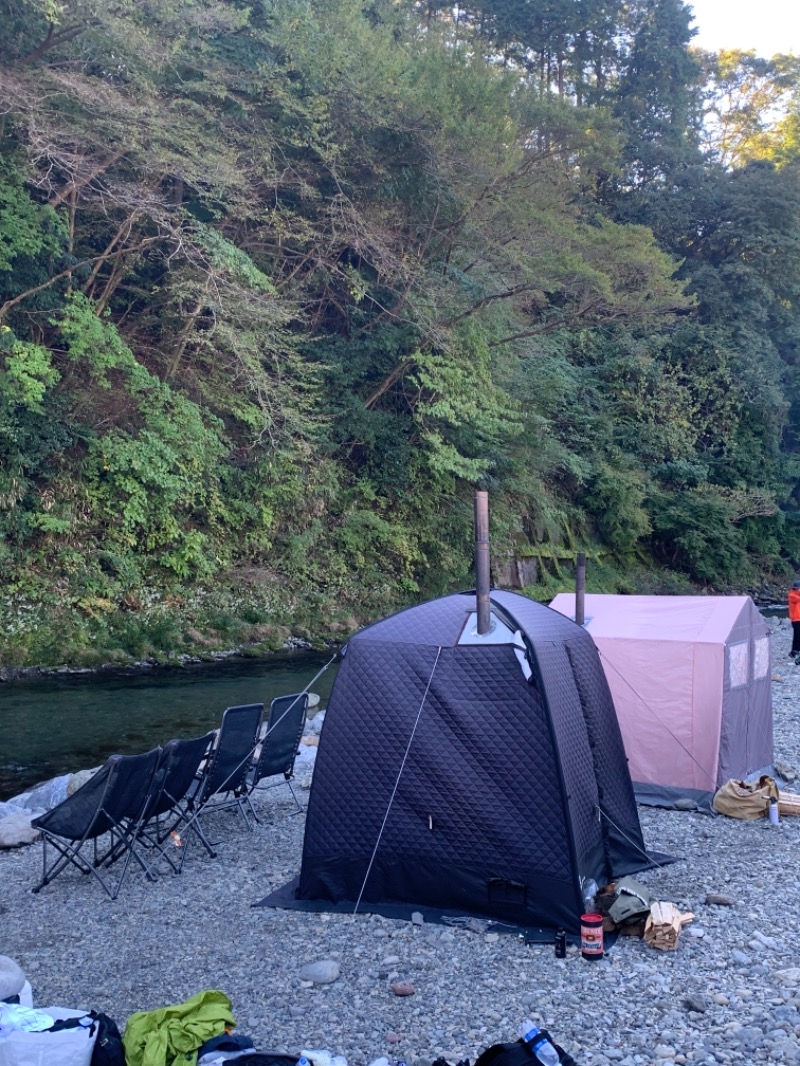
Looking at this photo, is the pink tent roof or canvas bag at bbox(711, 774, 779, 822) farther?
the pink tent roof

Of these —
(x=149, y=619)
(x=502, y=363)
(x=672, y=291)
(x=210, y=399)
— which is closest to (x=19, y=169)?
(x=210, y=399)

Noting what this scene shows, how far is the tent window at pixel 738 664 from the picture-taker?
25.3ft

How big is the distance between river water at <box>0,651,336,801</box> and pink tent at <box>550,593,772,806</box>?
5180 millimetres

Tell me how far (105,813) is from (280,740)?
1948 mm

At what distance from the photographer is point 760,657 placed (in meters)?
8.39

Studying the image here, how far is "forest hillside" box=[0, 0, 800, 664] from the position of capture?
16047 millimetres

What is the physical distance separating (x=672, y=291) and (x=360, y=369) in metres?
9.66

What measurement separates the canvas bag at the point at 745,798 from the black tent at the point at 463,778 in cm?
165

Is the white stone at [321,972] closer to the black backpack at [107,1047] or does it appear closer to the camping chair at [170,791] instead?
the black backpack at [107,1047]

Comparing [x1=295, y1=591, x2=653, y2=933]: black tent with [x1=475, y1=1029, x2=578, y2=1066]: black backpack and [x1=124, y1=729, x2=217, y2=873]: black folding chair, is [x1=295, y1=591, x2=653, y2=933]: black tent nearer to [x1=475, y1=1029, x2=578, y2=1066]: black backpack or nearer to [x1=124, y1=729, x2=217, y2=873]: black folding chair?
[x1=124, y1=729, x2=217, y2=873]: black folding chair

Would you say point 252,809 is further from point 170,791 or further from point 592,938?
point 592,938

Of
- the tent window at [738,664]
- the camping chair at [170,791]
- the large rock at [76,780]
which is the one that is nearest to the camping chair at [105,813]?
the camping chair at [170,791]

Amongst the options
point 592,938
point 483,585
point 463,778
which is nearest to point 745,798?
point 463,778

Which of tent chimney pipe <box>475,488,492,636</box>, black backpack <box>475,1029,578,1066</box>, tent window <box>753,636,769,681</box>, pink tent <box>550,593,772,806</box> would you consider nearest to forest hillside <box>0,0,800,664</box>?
pink tent <box>550,593,772,806</box>
